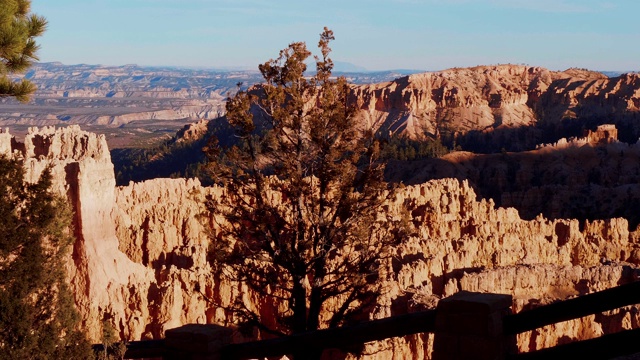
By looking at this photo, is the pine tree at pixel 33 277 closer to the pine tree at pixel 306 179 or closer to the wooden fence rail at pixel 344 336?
the wooden fence rail at pixel 344 336

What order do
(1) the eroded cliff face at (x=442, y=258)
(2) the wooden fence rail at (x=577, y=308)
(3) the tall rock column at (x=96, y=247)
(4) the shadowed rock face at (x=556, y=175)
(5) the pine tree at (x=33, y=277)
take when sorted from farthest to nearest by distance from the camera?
(4) the shadowed rock face at (x=556, y=175) < (1) the eroded cliff face at (x=442, y=258) < (3) the tall rock column at (x=96, y=247) < (5) the pine tree at (x=33, y=277) < (2) the wooden fence rail at (x=577, y=308)

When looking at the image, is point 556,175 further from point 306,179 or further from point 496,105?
point 306,179

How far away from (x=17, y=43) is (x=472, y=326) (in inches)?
271

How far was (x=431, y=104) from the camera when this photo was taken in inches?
4313

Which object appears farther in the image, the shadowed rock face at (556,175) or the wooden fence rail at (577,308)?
the shadowed rock face at (556,175)

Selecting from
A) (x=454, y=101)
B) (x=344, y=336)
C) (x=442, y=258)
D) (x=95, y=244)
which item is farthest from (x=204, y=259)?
(x=454, y=101)

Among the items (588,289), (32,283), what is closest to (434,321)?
(32,283)

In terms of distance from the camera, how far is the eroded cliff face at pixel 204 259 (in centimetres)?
2250

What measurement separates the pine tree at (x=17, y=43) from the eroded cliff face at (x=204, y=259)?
15.4ft

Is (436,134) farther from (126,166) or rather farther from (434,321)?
(434,321)

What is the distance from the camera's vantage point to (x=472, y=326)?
20.3 ft

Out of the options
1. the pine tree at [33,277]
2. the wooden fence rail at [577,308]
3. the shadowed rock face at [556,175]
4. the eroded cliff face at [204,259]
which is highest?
the wooden fence rail at [577,308]

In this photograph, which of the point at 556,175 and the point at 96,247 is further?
the point at 556,175

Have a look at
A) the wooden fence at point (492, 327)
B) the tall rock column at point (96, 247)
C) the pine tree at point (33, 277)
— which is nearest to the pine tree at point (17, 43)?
the pine tree at point (33, 277)
